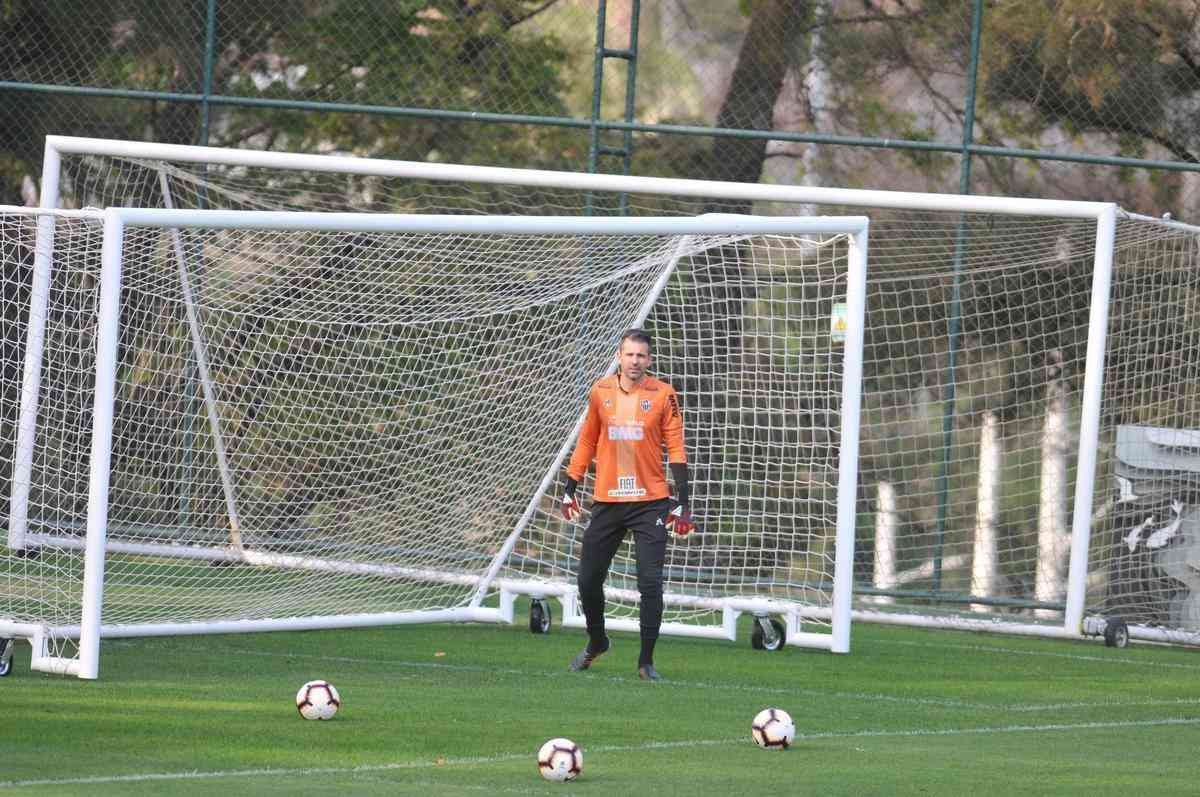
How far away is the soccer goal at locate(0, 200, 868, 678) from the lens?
11.7m

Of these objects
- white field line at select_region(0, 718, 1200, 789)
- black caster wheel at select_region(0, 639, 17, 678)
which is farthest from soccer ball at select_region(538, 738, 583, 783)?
black caster wheel at select_region(0, 639, 17, 678)

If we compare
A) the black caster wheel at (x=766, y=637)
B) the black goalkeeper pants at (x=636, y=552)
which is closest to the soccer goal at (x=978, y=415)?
the black caster wheel at (x=766, y=637)

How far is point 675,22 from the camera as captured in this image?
56.6 feet

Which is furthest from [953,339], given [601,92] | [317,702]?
[317,702]

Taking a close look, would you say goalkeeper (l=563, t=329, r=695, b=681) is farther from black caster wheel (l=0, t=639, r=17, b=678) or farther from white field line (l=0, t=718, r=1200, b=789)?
black caster wheel (l=0, t=639, r=17, b=678)

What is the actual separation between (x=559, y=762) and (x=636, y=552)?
11.3 ft

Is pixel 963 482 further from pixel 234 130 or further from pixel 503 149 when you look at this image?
pixel 234 130

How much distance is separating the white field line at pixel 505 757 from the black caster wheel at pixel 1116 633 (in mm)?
3074

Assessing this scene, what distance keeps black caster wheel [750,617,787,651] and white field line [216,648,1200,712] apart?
1.76 m

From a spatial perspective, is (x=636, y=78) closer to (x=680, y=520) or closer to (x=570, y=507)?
(x=570, y=507)

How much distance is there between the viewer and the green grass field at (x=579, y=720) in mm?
6945

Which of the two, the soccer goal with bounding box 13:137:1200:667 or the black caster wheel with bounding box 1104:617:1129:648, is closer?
the soccer goal with bounding box 13:137:1200:667

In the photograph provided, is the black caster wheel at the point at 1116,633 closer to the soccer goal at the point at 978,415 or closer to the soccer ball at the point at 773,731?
the soccer goal at the point at 978,415

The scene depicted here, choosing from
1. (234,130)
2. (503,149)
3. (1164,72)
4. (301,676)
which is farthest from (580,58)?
(301,676)
